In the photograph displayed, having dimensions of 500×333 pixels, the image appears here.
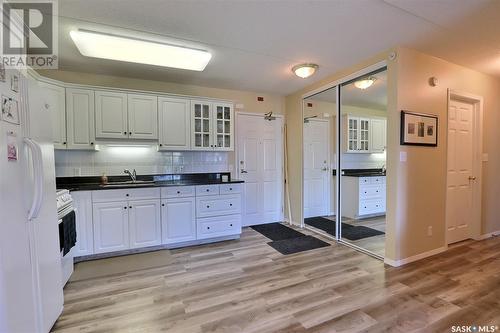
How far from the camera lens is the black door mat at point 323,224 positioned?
4.08 m

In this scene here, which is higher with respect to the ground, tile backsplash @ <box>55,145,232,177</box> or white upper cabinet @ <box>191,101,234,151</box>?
white upper cabinet @ <box>191,101,234,151</box>

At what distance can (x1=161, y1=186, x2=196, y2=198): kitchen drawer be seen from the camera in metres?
3.22

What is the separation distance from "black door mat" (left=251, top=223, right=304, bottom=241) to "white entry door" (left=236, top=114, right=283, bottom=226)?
0.17 meters

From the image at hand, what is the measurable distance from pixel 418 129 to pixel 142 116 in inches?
141

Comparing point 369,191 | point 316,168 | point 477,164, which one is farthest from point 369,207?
point 477,164

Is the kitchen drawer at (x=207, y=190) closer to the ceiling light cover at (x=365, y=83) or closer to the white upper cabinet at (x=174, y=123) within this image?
the white upper cabinet at (x=174, y=123)

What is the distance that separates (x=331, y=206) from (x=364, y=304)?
2776 mm

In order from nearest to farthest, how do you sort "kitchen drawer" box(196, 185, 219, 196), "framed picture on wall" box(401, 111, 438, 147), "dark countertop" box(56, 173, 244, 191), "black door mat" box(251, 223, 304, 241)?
"framed picture on wall" box(401, 111, 438, 147)
"dark countertop" box(56, 173, 244, 191)
"kitchen drawer" box(196, 185, 219, 196)
"black door mat" box(251, 223, 304, 241)

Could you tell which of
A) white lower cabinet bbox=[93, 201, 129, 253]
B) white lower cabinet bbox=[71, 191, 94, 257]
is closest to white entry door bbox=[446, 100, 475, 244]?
white lower cabinet bbox=[93, 201, 129, 253]

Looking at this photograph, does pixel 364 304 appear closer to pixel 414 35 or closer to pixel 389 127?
pixel 389 127

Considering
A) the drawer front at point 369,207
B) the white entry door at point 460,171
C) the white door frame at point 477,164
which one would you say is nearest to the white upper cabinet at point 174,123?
the drawer front at point 369,207

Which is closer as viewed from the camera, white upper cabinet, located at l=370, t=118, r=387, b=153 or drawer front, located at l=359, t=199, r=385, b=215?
white upper cabinet, located at l=370, t=118, r=387, b=153

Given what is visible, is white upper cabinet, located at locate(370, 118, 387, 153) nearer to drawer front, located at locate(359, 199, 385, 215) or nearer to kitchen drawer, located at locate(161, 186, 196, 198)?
drawer front, located at locate(359, 199, 385, 215)

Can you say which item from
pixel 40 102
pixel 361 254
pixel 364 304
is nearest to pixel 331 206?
pixel 361 254
